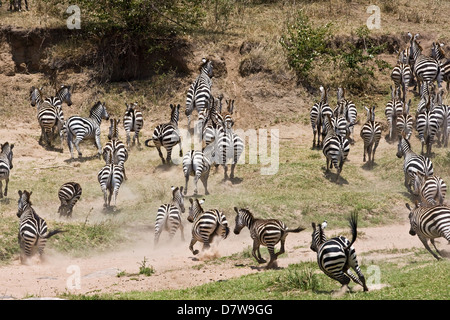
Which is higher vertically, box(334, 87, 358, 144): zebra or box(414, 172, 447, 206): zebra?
box(334, 87, 358, 144): zebra

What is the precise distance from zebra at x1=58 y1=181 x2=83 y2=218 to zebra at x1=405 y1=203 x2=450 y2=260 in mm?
8115

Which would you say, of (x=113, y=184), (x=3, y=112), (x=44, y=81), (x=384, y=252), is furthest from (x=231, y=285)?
(x=44, y=81)

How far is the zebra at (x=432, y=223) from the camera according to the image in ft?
45.1

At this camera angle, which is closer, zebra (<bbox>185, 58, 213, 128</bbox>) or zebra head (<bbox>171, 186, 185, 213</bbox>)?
zebra head (<bbox>171, 186, 185, 213</bbox>)

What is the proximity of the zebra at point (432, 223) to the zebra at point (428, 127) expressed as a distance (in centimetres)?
724

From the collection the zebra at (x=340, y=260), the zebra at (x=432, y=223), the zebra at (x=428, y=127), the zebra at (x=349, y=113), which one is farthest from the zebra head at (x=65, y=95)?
the zebra at (x=340, y=260)

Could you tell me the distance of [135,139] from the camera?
23828 millimetres

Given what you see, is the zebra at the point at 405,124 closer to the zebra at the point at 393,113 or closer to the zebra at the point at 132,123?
the zebra at the point at 393,113

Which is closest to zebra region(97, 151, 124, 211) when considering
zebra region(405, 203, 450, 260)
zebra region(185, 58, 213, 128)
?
zebra region(185, 58, 213, 128)

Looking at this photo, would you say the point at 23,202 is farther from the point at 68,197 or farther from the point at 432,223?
the point at 432,223

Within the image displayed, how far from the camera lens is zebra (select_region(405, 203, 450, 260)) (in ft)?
45.1

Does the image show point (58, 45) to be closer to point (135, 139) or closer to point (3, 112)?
point (3, 112)

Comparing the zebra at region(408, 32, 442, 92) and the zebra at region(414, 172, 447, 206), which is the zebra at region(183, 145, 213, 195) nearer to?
the zebra at region(414, 172, 447, 206)

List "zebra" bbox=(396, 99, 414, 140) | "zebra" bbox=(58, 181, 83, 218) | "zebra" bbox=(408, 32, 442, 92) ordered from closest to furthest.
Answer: "zebra" bbox=(58, 181, 83, 218)
"zebra" bbox=(396, 99, 414, 140)
"zebra" bbox=(408, 32, 442, 92)
